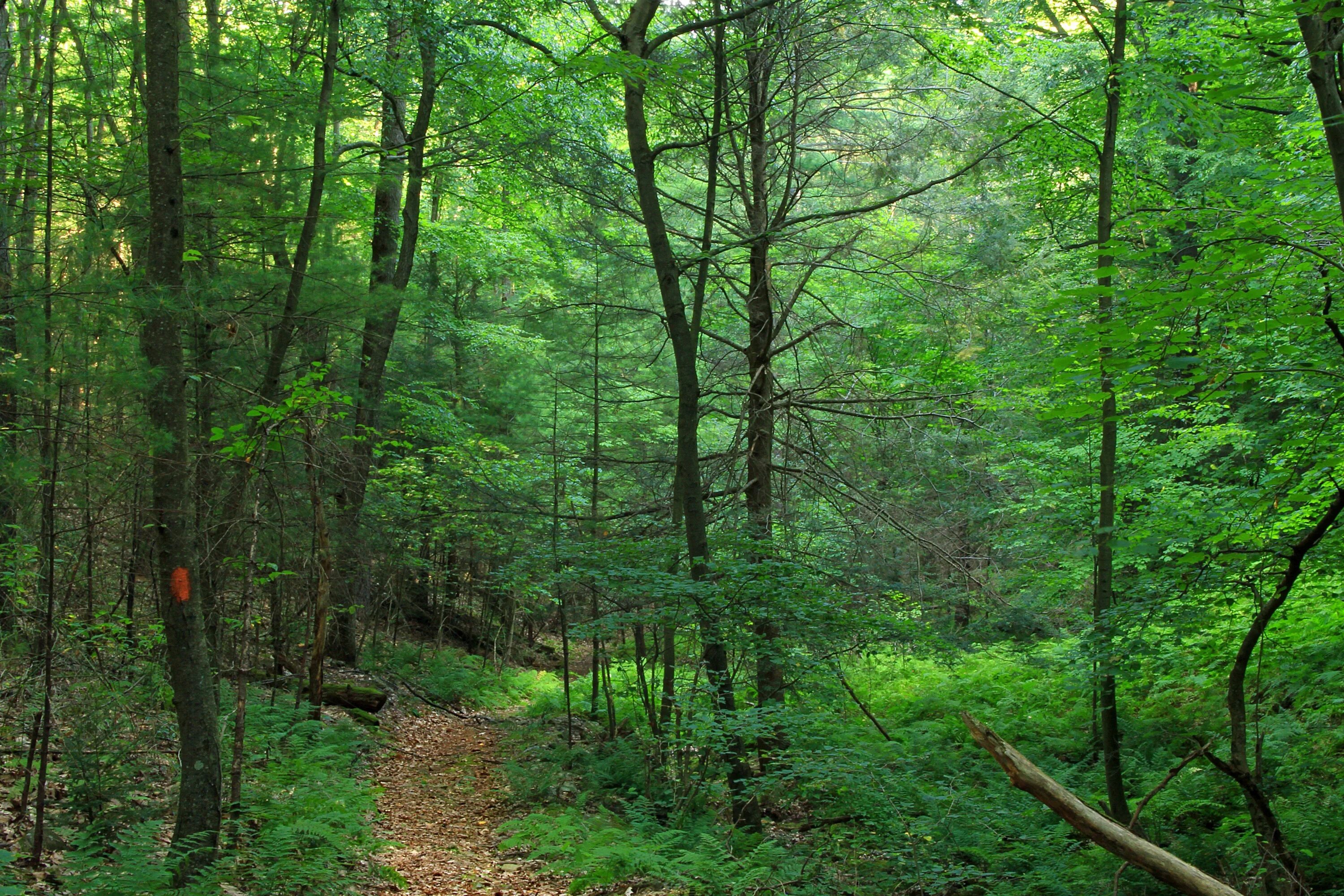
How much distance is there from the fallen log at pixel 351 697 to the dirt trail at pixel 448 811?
1.18 ft

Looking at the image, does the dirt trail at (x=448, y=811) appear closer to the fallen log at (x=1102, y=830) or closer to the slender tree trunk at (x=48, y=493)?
the slender tree trunk at (x=48, y=493)

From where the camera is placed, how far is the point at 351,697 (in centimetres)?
1163

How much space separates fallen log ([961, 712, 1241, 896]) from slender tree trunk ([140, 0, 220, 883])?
184 inches

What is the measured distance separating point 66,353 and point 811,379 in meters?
8.84

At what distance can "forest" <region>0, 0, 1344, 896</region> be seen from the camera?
5215mm


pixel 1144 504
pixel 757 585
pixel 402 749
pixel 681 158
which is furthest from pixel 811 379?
pixel 402 749

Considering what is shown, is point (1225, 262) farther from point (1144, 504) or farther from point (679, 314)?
point (1144, 504)

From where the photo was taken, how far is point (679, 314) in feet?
28.8

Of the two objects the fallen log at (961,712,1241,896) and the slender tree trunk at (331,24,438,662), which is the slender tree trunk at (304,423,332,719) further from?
the fallen log at (961,712,1241,896)

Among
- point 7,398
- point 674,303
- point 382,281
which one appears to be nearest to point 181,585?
point 7,398

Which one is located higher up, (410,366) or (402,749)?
(410,366)

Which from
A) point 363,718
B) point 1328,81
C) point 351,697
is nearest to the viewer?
point 1328,81

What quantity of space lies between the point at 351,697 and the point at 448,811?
3.67 m

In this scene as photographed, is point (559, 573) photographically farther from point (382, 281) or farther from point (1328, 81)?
point (382, 281)
